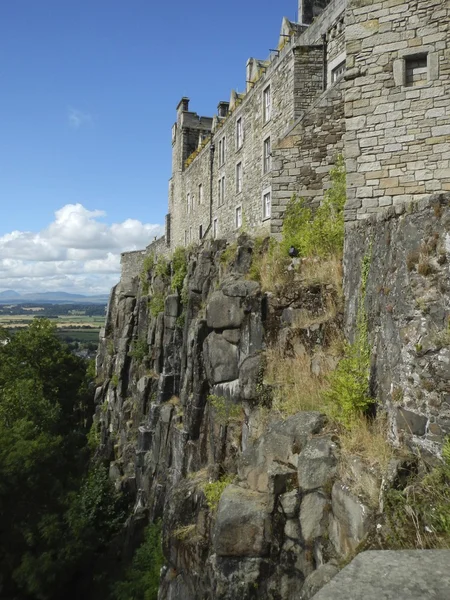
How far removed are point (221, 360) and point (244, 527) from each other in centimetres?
508

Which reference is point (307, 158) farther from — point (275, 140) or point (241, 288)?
point (275, 140)

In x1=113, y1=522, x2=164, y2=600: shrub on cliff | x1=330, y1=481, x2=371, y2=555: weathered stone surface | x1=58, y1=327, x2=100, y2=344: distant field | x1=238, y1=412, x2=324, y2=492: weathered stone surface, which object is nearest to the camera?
x1=330, y1=481, x2=371, y2=555: weathered stone surface

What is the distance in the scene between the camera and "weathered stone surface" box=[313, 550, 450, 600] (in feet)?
9.06

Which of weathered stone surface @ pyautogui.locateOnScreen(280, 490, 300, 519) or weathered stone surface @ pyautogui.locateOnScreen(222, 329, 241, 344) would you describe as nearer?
weathered stone surface @ pyautogui.locateOnScreen(280, 490, 300, 519)

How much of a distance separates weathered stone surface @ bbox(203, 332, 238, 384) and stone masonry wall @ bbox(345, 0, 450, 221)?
458 centimetres

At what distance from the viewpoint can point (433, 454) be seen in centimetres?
582

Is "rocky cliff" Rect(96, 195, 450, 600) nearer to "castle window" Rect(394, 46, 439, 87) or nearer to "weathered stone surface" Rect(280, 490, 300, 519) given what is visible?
"weathered stone surface" Rect(280, 490, 300, 519)

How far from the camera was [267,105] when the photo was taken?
66.7 ft

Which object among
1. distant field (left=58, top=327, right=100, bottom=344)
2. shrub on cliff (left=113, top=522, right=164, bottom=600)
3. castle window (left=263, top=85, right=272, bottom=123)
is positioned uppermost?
castle window (left=263, top=85, right=272, bottom=123)

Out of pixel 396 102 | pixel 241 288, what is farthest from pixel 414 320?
pixel 241 288

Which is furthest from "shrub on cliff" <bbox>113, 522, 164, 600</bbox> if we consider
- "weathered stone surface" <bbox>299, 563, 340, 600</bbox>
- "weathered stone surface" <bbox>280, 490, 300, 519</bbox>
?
"weathered stone surface" <bbox>299, 563, 340, 600</bbox>

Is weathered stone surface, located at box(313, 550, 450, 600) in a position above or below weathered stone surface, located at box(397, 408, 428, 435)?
below

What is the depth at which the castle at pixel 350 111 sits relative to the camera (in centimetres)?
879

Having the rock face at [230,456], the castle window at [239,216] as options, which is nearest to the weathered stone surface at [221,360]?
the rock face at [230,456]
